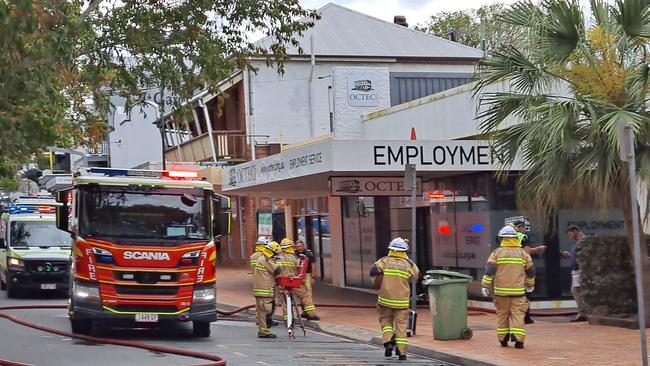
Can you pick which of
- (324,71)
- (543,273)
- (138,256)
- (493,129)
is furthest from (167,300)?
(324,71)

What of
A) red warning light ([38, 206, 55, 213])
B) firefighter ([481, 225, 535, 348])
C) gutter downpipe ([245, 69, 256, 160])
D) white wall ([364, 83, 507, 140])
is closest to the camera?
firefighter ([481, 225, 535, 348])

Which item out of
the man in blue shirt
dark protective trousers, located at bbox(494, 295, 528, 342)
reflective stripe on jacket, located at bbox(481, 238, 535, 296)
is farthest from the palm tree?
dark protective trousers, located at bbox(494, 295, 528, 342)

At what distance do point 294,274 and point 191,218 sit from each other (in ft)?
8.40

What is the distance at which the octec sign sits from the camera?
20.8m

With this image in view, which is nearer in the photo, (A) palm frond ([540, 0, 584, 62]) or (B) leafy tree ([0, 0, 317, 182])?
(B) leafy tree ([0, 0, 317, 182])

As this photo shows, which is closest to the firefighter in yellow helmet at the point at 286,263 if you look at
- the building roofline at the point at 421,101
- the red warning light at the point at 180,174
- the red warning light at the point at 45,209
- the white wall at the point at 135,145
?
the red warning light at the point at 180,174

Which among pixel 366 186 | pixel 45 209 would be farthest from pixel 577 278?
pixel 45 209

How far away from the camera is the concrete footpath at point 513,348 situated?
13109mm

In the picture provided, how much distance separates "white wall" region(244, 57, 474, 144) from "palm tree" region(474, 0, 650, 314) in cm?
1972

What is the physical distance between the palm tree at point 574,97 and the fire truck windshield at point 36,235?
47.0 feet

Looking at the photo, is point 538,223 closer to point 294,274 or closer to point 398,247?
point 294,274

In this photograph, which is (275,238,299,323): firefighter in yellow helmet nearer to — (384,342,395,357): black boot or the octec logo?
the octec logo

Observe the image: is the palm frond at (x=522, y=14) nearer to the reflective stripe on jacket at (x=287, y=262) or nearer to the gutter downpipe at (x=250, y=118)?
the reflective stripe on jacket at (x=287, y=262)

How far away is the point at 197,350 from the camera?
14867 mm
